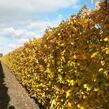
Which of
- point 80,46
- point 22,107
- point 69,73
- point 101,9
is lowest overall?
point 22,107

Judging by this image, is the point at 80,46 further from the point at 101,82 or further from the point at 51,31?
the point at 51,31

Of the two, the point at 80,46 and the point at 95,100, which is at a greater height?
the point at 80,46

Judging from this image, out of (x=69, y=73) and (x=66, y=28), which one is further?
(x=66, y=28)

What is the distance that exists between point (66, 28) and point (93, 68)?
289 cm

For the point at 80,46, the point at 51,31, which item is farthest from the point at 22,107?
the point at 80,46

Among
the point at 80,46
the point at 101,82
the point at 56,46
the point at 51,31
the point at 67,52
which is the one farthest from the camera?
the point at 51,31

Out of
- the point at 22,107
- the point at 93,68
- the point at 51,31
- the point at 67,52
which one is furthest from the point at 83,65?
the point at 22,107

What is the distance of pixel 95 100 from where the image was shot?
541 cm

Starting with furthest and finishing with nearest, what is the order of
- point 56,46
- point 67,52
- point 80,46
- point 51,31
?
1. point 51,31
2. point 56,46
3. point 67,52
4. point 80,46

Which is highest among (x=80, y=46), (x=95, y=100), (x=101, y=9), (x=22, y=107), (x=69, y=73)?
(x=101, y=9)

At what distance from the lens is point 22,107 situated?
1711 centimetres

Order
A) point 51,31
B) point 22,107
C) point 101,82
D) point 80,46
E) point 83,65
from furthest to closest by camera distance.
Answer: point 22,107
point 51,31
point 80,46
point 83,65
point 101,82

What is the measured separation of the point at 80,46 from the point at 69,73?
0.62 metres

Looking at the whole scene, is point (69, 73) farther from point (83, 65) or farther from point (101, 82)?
point (101, 82)
